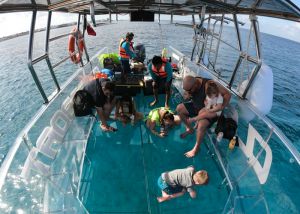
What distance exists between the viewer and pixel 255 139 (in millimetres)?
2730

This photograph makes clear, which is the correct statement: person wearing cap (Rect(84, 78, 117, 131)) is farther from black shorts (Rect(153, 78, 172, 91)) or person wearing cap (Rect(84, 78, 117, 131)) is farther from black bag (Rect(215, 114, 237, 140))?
black bag (Rect(215, 114, 237, 140))

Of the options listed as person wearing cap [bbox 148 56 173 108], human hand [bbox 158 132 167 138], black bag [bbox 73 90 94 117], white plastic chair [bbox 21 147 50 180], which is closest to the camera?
white plastic chair [bbox 21 147 50 180]

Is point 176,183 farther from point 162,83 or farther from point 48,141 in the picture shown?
point 162,83

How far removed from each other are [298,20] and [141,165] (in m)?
2.91

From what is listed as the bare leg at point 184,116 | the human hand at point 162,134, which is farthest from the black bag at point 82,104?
the bare leg at point 184,116

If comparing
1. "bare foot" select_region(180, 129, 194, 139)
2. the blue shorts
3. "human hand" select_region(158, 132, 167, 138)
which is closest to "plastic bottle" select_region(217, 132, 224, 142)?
"bare foot" select_region(180, 129, 194, 139)

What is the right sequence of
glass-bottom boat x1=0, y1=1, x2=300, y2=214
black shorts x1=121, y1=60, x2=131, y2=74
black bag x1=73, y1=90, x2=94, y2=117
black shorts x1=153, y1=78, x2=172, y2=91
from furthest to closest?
1. black shorts x1=121, y1=60, x2=131, y2=74
2. black shorts x1=153, y1=78, x2=172, y2=91
3. black bag x1=73, y1=90, x2=94, y2=117
4. glass-bottom boat x1=0, y1=1, x2=300, y2=214

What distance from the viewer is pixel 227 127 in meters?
3.29

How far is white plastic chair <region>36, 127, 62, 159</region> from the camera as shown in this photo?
2.50m

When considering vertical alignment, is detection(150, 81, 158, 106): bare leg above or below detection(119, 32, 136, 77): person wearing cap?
below

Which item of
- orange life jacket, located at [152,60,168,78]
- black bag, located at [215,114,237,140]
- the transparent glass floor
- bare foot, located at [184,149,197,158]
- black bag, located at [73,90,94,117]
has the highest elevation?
orange life jacket, located at [152,60,168,78]

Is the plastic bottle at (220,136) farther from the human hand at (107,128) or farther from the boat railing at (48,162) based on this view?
the boat railing at (48,162)

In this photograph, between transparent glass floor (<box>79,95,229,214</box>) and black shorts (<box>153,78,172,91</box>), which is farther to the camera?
black shorts (<box>153,78,172,91</box>)

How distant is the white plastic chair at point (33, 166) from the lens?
2.17 metres
